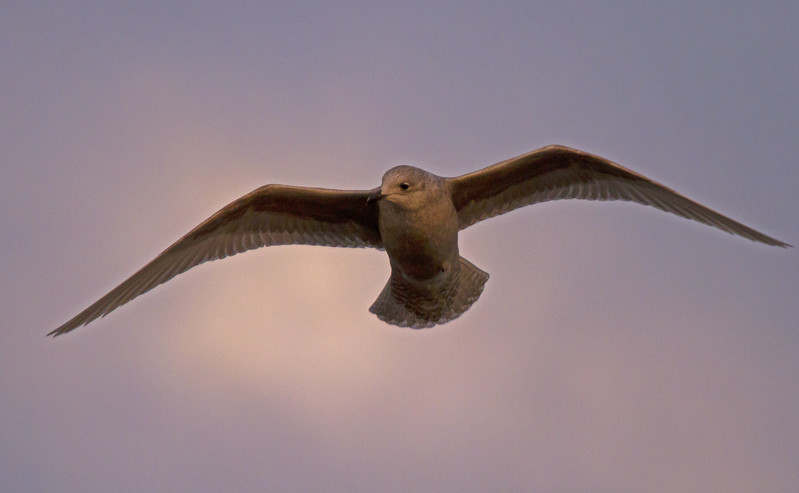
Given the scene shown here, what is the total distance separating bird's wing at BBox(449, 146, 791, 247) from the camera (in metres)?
8.21

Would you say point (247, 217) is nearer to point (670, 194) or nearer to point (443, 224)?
point (443, 224)

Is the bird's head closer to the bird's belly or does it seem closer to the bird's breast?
the bird's breast

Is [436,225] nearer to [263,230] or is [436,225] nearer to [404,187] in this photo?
[404,187]

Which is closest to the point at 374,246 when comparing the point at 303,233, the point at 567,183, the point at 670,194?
Result: the point at 303,233

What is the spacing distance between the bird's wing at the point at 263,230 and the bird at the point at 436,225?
11 millimetres

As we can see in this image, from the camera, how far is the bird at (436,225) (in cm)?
802

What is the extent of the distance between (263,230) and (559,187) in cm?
325

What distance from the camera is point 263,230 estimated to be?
8969 mm

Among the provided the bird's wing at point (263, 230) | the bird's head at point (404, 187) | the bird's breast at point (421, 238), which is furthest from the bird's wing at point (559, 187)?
the bird's wing at point (263, 230)

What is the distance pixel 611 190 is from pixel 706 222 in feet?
3.29

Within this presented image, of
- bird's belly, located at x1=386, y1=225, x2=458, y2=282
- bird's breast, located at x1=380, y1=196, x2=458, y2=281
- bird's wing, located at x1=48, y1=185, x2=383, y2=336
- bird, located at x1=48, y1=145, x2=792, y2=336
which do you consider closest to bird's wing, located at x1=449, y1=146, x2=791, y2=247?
bird, located at x1=48, y1=145, x2=792, y2=336

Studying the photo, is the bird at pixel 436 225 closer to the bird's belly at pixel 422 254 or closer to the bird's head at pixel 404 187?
the bird's belly at pixel 422 254

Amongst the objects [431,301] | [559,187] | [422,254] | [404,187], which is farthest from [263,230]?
[559,187]

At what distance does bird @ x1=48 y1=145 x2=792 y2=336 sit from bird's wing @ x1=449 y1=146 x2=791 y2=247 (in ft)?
0.03
